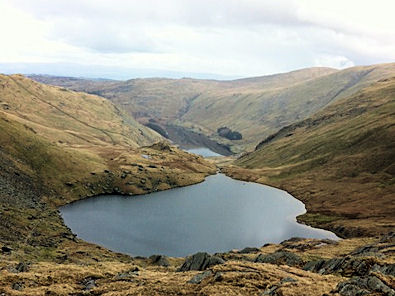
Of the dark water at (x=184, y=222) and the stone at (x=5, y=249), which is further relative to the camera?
the dark water at (x=184, y=222)

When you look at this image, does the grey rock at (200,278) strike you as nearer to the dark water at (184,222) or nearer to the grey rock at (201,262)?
the grey rock at (201,262)

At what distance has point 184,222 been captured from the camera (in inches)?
5763

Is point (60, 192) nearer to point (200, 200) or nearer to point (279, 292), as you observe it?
point (200, 200)

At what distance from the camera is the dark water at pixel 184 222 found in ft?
403

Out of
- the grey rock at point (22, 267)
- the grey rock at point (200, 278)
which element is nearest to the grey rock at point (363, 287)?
the grey rock at point (200, 278)

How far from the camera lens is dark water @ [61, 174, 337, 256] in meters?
123

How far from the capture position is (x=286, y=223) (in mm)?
149625

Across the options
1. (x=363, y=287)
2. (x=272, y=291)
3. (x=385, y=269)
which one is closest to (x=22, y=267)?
(x=272, y=291)

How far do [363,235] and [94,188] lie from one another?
13060 cm

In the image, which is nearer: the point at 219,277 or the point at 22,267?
the point at 219,277

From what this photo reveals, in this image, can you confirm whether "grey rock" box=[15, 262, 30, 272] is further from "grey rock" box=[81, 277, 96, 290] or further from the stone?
the stone

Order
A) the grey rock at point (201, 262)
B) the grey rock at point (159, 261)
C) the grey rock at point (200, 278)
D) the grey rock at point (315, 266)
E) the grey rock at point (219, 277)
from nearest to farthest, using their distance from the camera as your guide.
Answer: the grey rock at point (219, 277), the grey rock at point (200, 278), the grey rock at point (315, 266), the grey rock at point (201, 262), the grey rock at point (159, 261)

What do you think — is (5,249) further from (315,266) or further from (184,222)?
(184,222)

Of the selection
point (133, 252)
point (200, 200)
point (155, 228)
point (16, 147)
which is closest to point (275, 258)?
point (133, 252)
